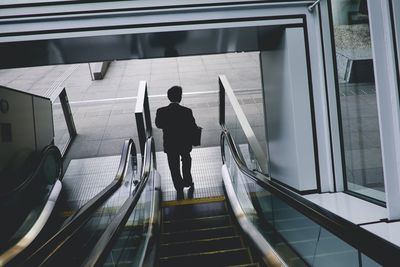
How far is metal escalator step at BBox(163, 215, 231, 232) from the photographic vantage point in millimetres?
4547

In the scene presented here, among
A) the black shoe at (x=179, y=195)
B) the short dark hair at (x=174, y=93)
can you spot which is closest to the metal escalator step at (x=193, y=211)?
the black shoe at (x=179, y=195)

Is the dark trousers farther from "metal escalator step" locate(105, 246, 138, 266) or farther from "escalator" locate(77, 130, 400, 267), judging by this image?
"metal escalator step" locate(105, 246, 138, 266)

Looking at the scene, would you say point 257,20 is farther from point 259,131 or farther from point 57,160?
point 259,131

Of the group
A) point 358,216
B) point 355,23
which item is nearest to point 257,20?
point 355,23

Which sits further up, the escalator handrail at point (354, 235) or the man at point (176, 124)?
the man at point (176, 124)

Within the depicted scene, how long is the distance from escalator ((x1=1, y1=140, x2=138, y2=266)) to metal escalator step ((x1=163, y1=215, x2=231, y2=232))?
693 mm

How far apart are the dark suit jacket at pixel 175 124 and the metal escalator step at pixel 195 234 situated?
1151 mm

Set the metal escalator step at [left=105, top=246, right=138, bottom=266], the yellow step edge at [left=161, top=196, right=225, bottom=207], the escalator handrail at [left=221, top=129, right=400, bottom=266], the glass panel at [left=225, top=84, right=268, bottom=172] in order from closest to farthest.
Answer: the escalator handrail at [left=221, top=129, right=400, bottom=266] < the metal escalator step at [left=105, top=246, right=138, bottom=266] < the yellow step edge at [left=161, top=196, right=225, bottom=207] < the glass panel at [left=225, top=84, right=268, bottom=172]

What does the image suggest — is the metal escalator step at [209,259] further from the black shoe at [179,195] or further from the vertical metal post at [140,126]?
the vertical metal post at [140,126]

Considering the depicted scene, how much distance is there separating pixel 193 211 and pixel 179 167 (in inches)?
24.2

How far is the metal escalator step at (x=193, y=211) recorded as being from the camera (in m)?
4.79

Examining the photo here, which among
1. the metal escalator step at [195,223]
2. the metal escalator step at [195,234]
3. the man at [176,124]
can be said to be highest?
the man at [176,124]

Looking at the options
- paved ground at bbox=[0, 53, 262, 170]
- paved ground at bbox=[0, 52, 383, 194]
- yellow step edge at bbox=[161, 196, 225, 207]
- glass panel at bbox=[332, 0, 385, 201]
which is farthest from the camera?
paved ground at bbox=[0, 53, 262, 170]

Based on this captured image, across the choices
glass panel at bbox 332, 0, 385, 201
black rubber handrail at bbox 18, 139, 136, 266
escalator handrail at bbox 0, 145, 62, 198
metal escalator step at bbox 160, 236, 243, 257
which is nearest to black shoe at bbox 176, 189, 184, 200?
metal escalator step at bbox 160, 236, 243, 257
